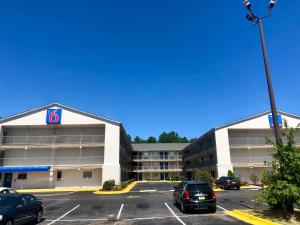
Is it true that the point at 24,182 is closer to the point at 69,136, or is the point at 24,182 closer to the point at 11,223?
the point at 69,136

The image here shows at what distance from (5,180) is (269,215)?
36813 mm

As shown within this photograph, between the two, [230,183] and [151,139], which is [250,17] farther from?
[151,139]

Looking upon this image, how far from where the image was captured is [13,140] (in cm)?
3866

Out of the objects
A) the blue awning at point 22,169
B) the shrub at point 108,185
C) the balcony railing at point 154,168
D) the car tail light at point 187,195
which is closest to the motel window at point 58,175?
the blue awning at point 22,169

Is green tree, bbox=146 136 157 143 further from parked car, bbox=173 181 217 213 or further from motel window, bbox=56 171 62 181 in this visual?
parked car, bbox=173 181 217 213

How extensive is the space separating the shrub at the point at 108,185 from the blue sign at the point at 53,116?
1159 cm

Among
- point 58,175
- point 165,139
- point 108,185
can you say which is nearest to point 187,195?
point 108,185

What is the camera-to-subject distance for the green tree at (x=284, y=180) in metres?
10.3

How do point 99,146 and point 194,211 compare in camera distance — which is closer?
point 194,211

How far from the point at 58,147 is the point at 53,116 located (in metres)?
4.56

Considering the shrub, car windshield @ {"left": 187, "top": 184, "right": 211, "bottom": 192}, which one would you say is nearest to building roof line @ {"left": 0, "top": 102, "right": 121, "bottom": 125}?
the shrub

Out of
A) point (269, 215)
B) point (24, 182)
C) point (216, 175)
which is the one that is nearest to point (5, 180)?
point (24, 182)

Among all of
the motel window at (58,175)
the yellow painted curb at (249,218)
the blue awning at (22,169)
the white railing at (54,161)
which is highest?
the white railing at (54,161)

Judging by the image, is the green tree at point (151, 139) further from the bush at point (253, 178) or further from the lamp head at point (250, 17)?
the lamp head at point (250, 17)
